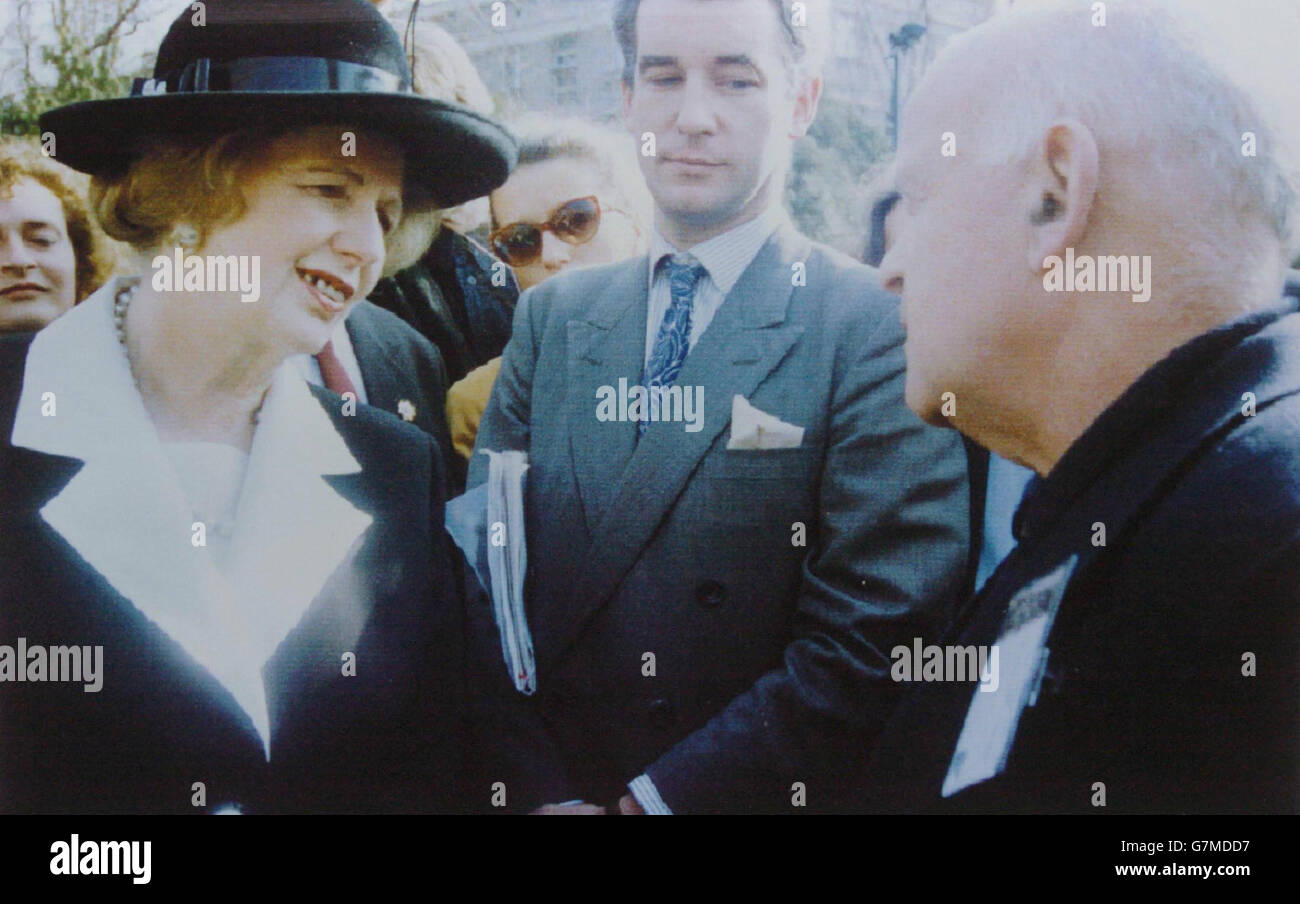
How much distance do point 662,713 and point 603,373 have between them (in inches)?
31.6

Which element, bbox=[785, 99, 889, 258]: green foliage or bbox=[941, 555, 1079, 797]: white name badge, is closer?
bbox=[941, 555, 1079, 797]: white name badge

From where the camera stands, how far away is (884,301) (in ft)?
9.50

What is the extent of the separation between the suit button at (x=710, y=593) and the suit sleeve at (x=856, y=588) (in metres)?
0.17

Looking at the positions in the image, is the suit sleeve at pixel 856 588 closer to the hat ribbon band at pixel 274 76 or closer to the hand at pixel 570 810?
the hand at pixel 570 810

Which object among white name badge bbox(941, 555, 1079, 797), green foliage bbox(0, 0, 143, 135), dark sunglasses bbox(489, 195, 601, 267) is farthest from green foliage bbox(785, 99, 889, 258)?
green foliage bbox(0, 0, 143, 135)

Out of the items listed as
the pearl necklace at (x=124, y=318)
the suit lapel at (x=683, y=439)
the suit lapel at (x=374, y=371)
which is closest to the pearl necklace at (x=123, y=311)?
the pearl necklace at (x=124, y=318)

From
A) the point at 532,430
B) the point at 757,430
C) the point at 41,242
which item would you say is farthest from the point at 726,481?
the point at 41,242

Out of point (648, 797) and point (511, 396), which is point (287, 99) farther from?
point (648, 797)

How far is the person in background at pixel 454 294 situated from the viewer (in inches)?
119

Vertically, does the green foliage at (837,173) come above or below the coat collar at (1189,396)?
above

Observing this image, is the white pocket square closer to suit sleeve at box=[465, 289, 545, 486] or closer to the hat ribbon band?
suit sleeve at box=[465, 289, 545, 486]

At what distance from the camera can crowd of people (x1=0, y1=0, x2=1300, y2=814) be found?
9.09 feet

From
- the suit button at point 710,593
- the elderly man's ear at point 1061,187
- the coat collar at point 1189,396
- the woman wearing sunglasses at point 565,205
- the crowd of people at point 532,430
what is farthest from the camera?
the woman wearing sunglasses at point 565,205
